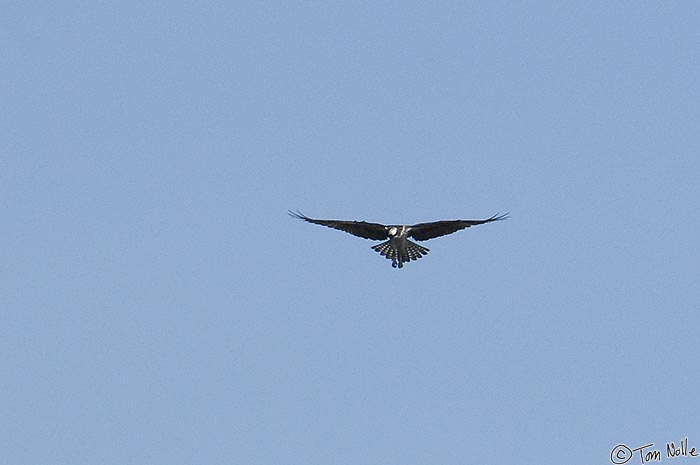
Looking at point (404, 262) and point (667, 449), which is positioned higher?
point (404, 262)

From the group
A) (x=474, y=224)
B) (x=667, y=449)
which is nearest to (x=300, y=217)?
(x=474, y=224)

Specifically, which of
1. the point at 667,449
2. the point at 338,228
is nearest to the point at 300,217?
the point at 338,228

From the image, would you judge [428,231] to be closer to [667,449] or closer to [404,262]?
[404,262]

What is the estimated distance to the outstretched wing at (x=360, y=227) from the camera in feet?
156

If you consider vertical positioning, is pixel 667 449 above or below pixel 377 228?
below

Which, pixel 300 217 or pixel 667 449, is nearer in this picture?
pixel 667 449

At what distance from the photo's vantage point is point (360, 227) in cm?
4794

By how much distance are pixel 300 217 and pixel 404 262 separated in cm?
376

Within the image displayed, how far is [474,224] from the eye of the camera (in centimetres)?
4634

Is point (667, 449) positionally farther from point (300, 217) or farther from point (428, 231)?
point (300, 217)

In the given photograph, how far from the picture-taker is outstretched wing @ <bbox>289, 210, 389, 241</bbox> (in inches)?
1870

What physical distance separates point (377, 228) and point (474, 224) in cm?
317

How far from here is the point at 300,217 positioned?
47.8m

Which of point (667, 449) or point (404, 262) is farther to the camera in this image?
point (404, 262)
